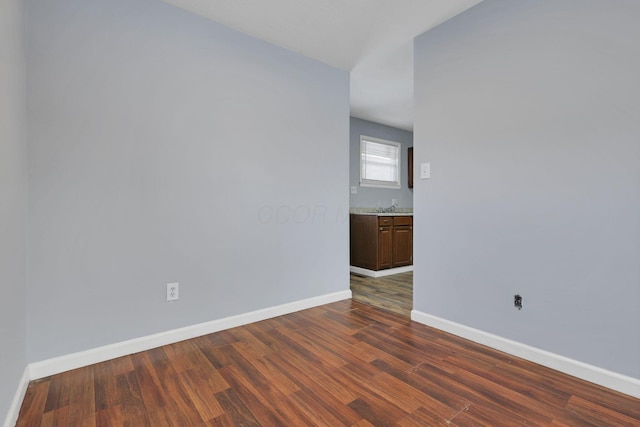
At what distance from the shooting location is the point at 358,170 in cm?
484

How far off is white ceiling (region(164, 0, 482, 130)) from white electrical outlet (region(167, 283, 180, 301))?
194 cm

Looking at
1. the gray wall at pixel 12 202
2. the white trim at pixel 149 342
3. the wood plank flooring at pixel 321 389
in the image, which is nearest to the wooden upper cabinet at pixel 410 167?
the white trim at pixel 149 342

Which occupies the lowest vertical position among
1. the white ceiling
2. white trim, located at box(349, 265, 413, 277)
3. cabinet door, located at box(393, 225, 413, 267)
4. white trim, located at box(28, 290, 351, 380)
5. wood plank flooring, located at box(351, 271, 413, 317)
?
wood plank flooring, located at box(351, 271, 413, 317)

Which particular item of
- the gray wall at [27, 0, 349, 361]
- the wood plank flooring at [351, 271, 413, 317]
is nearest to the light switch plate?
the gray wall at [27, 0, 349, 361]

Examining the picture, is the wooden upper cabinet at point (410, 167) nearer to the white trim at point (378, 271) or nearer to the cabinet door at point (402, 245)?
the cabinet door at point (402, 245)

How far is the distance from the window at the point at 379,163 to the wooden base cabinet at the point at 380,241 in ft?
3.13

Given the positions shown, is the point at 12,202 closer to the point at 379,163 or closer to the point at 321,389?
the point at 321,389

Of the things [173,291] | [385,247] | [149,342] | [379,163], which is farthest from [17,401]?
[379,163]

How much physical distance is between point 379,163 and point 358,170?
0.58 meters

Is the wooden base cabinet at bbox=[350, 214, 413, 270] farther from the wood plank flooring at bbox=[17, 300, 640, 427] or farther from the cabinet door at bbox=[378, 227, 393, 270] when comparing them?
the wood plank flooring at bbox=[17, 300, 640, 427]

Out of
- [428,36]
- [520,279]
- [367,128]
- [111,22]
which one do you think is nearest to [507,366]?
[520,279]

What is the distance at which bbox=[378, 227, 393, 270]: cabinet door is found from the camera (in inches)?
159

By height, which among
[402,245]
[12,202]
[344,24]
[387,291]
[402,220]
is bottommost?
[387,291]

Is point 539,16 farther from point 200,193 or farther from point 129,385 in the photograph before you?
point 129,385
